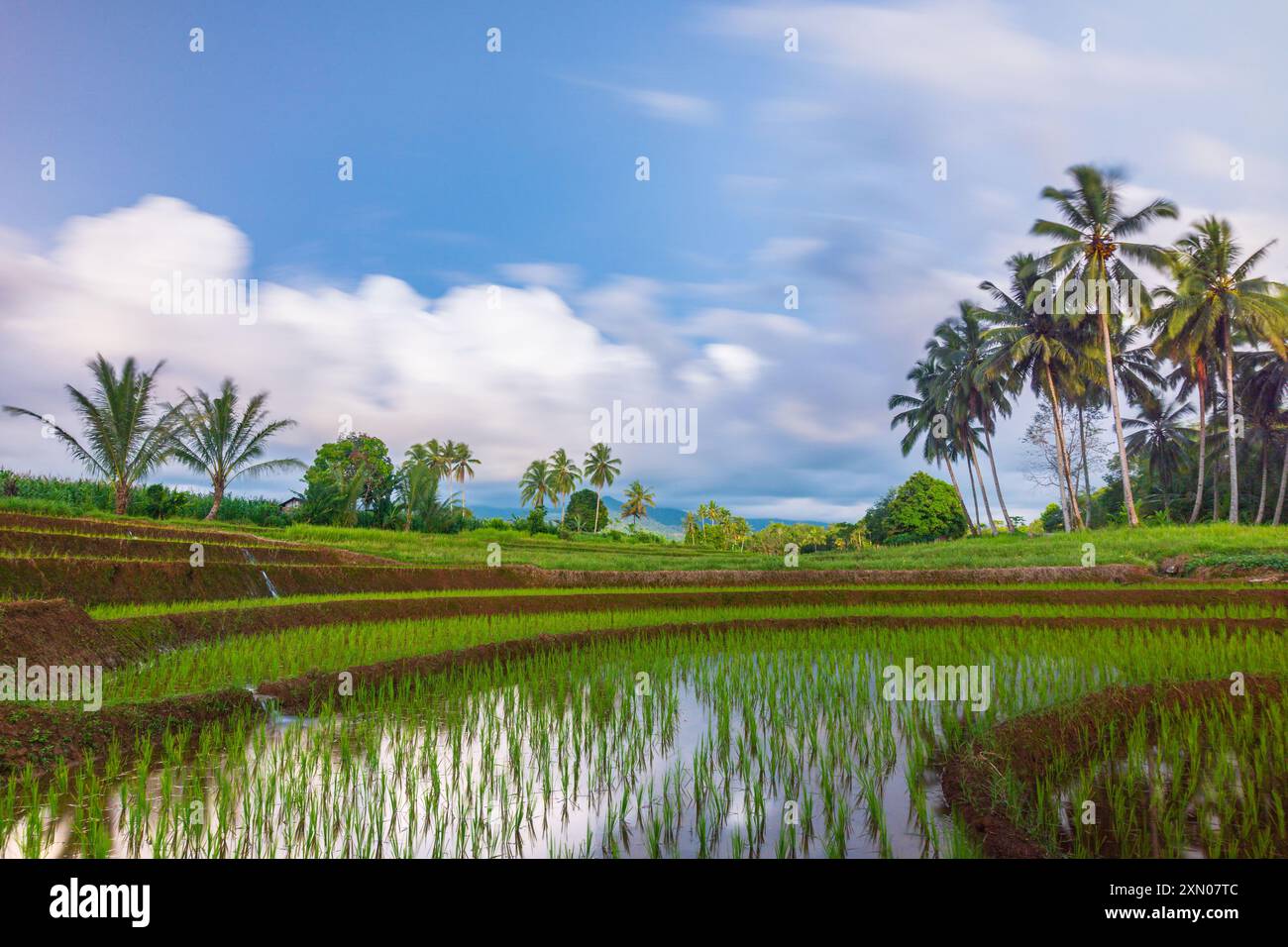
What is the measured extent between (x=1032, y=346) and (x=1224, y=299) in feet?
23.1

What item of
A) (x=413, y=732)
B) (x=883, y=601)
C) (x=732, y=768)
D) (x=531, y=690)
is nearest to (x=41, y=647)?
(x=413, y=732)

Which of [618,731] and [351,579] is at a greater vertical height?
[351,579]

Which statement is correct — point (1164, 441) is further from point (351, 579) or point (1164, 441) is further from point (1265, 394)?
point (351, 579)

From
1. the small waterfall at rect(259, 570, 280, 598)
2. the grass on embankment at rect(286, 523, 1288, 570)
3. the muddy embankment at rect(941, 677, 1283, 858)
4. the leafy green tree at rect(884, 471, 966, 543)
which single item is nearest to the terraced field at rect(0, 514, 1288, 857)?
the muddy embankment at rect(941, 677, 1283, 858)

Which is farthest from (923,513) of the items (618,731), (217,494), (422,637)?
(618,731)

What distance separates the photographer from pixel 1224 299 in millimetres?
29688

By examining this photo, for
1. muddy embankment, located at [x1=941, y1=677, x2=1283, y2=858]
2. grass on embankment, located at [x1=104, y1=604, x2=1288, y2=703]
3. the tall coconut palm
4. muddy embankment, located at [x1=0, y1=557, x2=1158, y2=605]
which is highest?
the tall coconut palm

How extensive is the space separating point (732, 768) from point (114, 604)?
31.4ft

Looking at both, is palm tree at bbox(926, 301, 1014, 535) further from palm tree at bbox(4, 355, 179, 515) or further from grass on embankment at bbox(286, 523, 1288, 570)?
palm tree at bbox(4, 355, 179, 515)

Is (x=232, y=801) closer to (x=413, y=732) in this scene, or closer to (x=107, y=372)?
(x=413, y=732)

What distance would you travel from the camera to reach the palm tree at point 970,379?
118ft

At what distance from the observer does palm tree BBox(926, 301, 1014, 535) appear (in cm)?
3588

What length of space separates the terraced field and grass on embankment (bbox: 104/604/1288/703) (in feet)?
0.23
